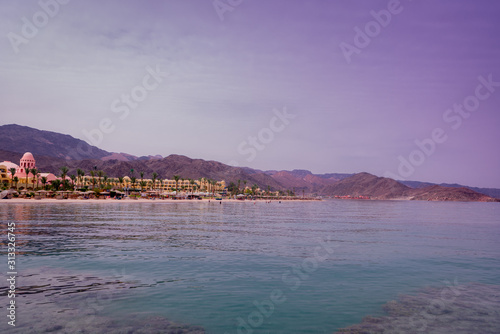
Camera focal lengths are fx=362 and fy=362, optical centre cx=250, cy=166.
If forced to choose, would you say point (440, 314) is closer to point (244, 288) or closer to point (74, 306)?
point (244, 288)

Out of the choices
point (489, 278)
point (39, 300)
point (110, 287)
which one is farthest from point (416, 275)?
point (39, 300)

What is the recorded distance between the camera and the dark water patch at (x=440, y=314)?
50.1 ft

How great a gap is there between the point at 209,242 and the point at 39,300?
23076 millimetres

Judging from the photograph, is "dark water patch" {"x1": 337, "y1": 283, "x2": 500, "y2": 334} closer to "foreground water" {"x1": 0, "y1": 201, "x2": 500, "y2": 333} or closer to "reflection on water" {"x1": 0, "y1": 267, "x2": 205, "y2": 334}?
"foreground water" {"x1": 0, "y1": 201, "x2": 500, "y2": 333}

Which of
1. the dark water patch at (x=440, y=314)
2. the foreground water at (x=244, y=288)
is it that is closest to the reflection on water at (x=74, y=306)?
the foreground water at (x=244, y=288)

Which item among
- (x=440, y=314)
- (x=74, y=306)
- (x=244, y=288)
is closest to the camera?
(x=74, y=306)

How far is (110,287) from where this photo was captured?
66.3 feet

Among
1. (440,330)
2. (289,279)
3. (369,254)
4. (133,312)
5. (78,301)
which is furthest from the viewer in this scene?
(369,254)

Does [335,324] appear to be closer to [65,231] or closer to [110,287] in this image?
[110,287]

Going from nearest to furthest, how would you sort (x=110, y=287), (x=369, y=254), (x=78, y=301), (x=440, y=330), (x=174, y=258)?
1. (x=440, y=330)
2. (x=78, y=301)
3. (x=110, y=287)
4. (x=174, y=258)
5. (x=369, y=254)

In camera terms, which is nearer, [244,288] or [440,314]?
[440,314]

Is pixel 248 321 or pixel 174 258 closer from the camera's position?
pixel 248 321

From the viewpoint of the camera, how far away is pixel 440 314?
1731 cm

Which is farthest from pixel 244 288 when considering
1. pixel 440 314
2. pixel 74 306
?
pixel 440 314
